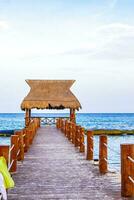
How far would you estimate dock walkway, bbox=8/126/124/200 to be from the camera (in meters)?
8.08

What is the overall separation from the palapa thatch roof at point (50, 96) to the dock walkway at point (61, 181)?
758 inches

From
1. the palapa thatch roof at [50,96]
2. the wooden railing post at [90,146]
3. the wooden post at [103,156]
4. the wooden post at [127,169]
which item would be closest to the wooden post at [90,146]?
the wooden railing post at [90,146]

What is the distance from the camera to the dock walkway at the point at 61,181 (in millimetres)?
8078

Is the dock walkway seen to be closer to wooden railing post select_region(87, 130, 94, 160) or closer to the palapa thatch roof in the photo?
wooden railing post select_region(87, 130, 94, 160)

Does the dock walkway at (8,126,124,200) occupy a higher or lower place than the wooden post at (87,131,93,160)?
lower

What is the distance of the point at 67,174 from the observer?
34.9 ft

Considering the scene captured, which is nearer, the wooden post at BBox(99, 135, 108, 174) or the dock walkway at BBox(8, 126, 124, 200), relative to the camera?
the dock walkway at BBox(8, 126, 124, 200)

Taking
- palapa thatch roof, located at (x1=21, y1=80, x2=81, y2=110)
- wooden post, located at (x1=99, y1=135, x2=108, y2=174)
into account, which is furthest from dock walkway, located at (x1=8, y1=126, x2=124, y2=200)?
palapa thatch roof, located at (x1=21, y1=80, x2=81, y2=110)

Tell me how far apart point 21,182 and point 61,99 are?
2470cm

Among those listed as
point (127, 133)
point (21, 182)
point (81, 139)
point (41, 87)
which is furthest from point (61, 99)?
point (21, 182)

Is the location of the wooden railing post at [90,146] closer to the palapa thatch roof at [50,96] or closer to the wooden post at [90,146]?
the wooden post at [90,146]

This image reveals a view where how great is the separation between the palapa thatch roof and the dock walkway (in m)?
19.3

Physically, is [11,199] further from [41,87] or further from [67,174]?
[41,87]

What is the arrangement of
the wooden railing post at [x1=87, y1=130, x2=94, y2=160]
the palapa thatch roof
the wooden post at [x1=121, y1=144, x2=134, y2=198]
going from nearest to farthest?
the wooden post at [x1=121, y1=144, x2=134, y2=198] → the wooden railing post at [x1=87, y1=130, x2=94, y2=160] → the palapa thatch roof
